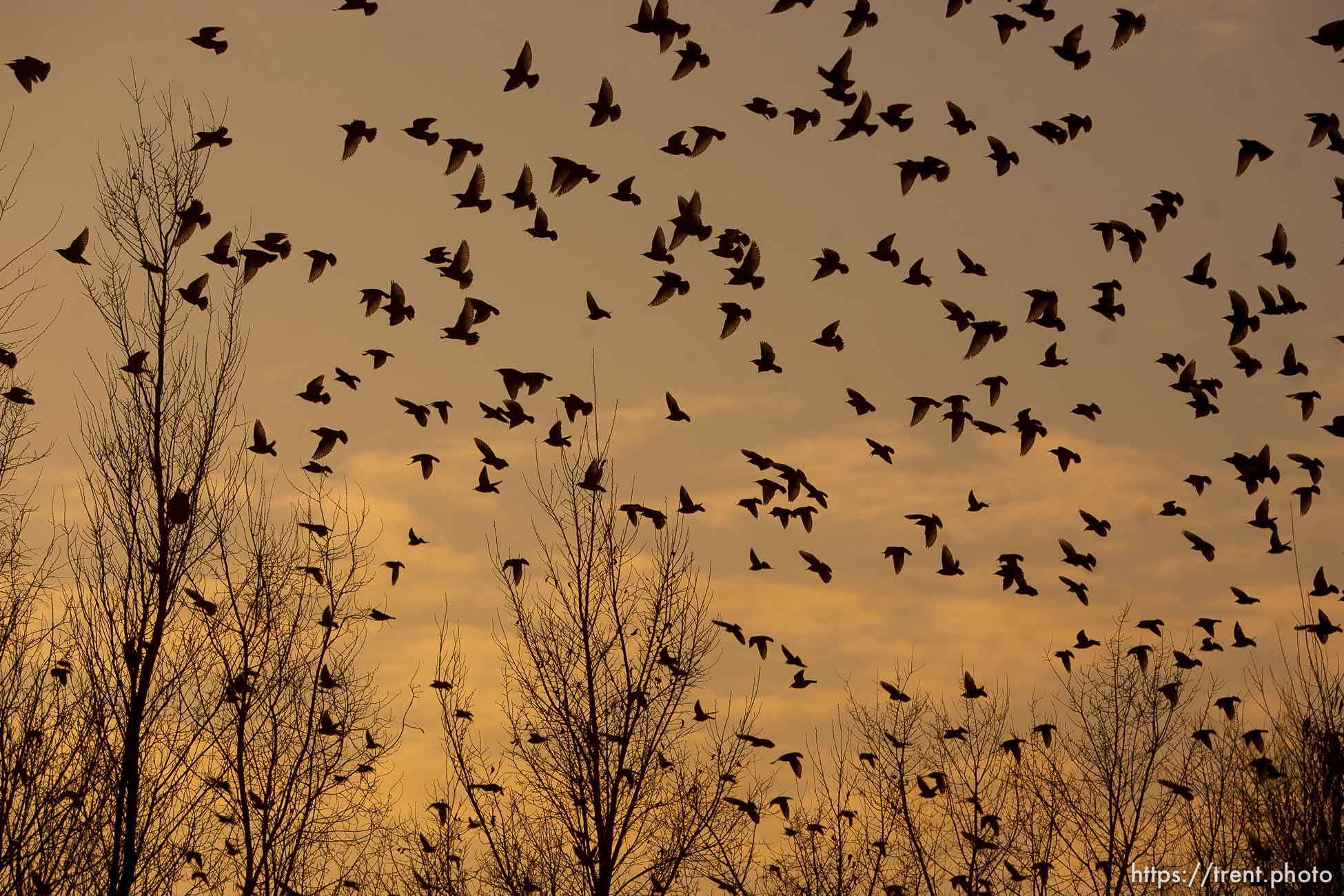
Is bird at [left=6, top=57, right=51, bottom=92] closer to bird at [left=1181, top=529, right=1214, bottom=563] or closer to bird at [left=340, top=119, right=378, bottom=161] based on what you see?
bird at [left=340, top=119, right=378, bottom=161]

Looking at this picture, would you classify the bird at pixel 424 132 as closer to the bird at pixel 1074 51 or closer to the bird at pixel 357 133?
the bird at pixel 357 133

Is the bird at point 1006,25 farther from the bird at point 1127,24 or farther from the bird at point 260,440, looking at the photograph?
the bird at point 260,440

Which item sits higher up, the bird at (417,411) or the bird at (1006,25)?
the bird at (1006,25)

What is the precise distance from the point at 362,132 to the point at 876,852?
13384 millimetres

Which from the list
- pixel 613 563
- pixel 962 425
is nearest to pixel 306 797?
pixel 613 563

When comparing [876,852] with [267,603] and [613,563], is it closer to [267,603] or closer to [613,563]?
[613,563]

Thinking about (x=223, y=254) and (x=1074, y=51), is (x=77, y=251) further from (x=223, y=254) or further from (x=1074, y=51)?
(x=1074, y=51)

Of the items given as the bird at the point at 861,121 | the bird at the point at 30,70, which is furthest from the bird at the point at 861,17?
the bird at the point at 30,70

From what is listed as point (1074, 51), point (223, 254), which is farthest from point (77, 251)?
point (1074, 51)

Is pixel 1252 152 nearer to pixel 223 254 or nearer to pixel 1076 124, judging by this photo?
pixel 1076 124

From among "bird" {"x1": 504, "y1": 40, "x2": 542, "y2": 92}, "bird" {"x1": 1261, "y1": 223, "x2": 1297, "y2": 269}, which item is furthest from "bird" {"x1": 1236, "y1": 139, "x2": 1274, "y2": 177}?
"bird" {"x1": 504, "y1": 40, "x2": 542, "y2": 92}

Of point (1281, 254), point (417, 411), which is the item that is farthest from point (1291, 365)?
point (417, 411)

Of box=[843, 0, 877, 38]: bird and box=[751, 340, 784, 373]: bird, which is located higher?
box=[843, 0, 877, 38]: bird

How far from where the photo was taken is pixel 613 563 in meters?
18.1
